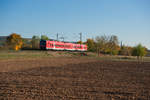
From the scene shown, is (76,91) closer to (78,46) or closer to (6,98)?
(6,98)

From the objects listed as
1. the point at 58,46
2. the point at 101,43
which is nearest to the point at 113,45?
the point at 101,43

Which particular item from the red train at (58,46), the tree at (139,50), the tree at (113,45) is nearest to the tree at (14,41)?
the red train at (58,46)

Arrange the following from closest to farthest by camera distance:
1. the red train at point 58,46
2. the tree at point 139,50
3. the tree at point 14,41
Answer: the tree at point 139,50, the red train at point 58,46, the tree at point 14,41

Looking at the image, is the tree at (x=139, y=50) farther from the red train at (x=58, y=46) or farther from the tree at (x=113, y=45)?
the tree at (x=113, y=45)

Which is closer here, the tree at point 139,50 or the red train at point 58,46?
the tree at point 139,50

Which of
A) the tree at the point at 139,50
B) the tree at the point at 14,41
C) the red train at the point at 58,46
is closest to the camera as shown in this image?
the tree at the point at 139,50

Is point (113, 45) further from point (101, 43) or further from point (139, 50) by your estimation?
point (139, 50)

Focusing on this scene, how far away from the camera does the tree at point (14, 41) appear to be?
228ft

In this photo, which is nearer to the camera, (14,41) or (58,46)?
(58,46)

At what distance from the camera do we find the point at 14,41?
235 ft

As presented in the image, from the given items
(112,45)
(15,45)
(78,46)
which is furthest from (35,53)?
(112,45)

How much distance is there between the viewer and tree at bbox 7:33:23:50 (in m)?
69.6

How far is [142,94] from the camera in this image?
29.2ft

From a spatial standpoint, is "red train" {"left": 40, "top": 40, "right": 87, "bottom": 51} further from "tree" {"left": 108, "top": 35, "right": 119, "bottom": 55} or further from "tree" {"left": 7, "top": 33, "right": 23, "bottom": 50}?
"tree" {"left": 7, "top": 33, "right": 23, "bottom": 50}
